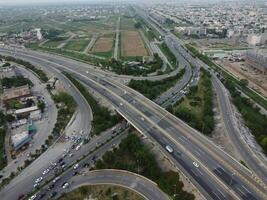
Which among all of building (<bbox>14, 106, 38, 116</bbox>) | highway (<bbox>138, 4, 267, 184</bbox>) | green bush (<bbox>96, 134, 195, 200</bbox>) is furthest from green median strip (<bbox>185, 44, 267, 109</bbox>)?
building (<bbox>14, 106, 38, 116</bbox>)

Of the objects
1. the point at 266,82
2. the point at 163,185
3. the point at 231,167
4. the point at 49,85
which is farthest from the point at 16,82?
the point at 266,82

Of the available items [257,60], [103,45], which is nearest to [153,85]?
[257,60]

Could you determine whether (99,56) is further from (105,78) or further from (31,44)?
(31,44)

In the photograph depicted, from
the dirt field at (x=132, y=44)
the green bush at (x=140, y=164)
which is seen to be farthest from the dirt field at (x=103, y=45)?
the green bush at (x=140, y=164)

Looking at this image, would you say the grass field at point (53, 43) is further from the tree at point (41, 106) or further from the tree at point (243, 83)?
the tree at point (243, 83)

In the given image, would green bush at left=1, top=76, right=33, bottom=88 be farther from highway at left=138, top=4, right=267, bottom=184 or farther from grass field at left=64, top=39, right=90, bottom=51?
highway at left=138, top=4, right=267, bottom=184
